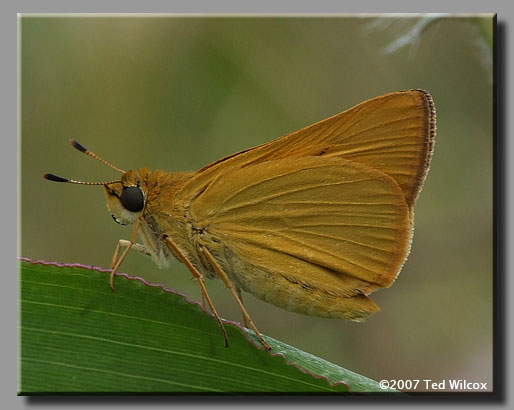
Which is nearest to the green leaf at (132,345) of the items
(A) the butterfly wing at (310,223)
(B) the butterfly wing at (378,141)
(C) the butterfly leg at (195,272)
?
(C) the butterfly leg at (195,272)

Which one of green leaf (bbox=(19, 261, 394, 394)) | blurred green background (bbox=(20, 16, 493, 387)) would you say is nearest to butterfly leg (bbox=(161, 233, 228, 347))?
green leaf (bbox=(19, 261, 394, 394))

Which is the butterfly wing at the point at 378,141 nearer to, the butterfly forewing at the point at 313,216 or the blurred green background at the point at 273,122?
the butterfly forewing at the point at 313,216

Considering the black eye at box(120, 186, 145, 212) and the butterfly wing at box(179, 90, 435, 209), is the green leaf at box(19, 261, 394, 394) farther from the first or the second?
the butterfly wing at box(179, 90, 435, 209)

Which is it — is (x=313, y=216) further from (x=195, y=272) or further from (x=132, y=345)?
(x=132, y=345)

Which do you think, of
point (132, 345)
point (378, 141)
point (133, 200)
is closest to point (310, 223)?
point (378, 141)

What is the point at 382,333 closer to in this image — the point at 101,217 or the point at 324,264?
the point at 324,264

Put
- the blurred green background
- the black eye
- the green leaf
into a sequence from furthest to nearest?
1. the blurred green background
2. the black eye
3. the green leaf

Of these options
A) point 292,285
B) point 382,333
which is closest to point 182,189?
point 292,285
